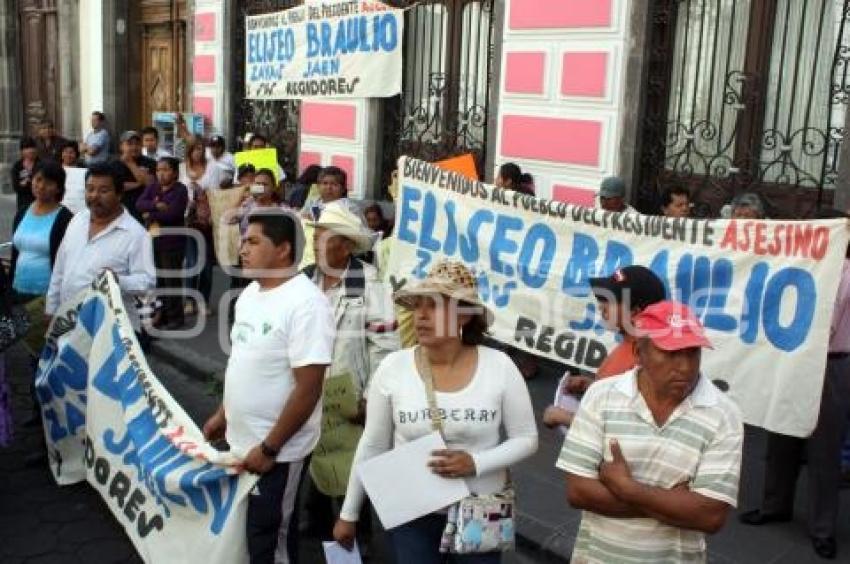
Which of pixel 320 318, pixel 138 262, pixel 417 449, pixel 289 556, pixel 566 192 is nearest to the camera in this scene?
pixel 417 449

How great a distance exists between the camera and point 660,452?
2.32 m

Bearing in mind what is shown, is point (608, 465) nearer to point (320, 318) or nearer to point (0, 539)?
point (320, 318)

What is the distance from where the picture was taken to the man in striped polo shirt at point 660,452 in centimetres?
228

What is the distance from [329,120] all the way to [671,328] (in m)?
8.76

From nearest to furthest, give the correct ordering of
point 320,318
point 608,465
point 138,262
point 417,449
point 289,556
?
point 608,465, point 417,449, point 320,318, point 289,556, point 138,262

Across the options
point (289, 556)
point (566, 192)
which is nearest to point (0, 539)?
point (289, 556)

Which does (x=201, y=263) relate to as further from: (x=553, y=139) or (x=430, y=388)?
(x=430, y=388)

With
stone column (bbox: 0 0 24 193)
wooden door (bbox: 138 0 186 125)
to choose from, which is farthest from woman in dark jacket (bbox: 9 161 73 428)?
stone column (bbox: 0 0 24 193)

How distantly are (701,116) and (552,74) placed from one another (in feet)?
4.60

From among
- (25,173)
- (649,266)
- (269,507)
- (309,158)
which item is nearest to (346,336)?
(269,507)

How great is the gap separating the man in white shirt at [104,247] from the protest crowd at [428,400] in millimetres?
11

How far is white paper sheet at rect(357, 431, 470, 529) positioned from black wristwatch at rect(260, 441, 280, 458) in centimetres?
53

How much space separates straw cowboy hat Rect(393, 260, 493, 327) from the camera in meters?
2.87

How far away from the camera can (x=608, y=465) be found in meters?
2.35
